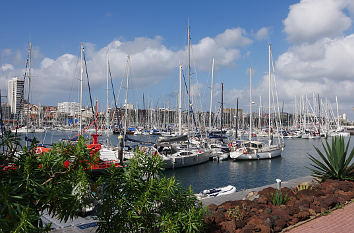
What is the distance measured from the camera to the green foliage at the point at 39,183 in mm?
3828

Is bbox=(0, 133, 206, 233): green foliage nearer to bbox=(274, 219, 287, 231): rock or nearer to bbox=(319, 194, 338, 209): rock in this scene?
bbox=(274, 219, 287, 231): rock

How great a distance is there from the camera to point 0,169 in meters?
4.49

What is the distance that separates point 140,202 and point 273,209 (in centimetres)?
515

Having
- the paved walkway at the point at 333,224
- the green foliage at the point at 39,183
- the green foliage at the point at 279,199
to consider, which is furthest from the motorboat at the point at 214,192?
the green foliage at the point at 39,183

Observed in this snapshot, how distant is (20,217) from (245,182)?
24.9 meters

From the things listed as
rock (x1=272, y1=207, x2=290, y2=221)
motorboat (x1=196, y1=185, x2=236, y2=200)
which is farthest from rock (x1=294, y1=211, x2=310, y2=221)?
motorboat (x1=196, y1=185, x2=236, y2=200)

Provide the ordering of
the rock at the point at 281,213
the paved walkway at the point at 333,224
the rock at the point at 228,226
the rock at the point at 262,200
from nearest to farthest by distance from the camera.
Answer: the rock at the point at 228,226 → the paved walkway at the point at 333,224 → the rock at the point at 281,213 → the rock at the point at 262,200

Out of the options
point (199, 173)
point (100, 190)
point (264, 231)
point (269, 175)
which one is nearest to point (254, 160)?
point (269, 175)

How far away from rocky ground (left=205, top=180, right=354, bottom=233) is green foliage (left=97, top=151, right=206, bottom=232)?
2045mm

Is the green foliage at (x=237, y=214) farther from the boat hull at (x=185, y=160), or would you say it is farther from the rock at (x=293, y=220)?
the boat hull at (x=185, y=160)

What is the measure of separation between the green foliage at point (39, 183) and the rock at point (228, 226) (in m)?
3.98

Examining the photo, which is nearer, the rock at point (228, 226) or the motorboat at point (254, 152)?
the rock at point (228, 226)

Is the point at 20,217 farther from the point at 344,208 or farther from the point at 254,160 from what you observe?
the point at 254,160

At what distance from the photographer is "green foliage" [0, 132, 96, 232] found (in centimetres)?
383
